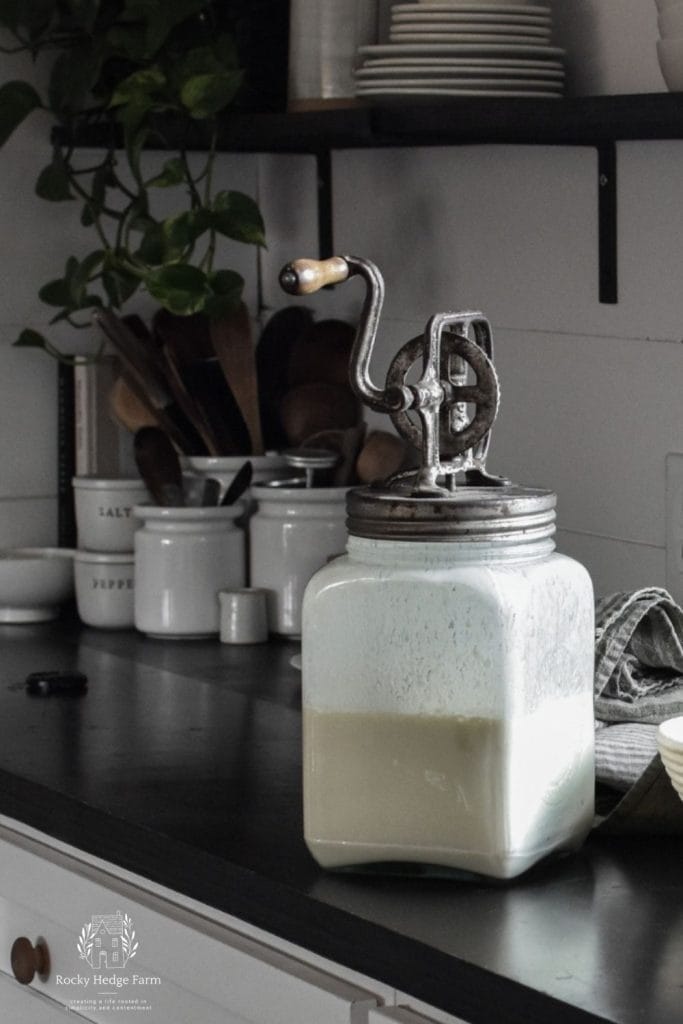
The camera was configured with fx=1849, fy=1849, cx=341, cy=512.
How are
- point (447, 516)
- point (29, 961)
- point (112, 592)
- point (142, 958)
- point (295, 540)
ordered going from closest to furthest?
1. point (447, 516)
2. point (142, 958)
3. point (29, 961)
4. point (295, 540)
5. point (112, 592)

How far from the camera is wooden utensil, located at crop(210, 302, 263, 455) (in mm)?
2244

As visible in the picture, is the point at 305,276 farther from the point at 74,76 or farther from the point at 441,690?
the point at 74,76

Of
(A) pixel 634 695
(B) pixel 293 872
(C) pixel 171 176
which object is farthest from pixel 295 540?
(B) pixel 293 872

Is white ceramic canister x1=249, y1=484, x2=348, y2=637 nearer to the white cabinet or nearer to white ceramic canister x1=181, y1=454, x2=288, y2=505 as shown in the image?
white ceramic canister x1=181, y1=454, x2=288, y2=505

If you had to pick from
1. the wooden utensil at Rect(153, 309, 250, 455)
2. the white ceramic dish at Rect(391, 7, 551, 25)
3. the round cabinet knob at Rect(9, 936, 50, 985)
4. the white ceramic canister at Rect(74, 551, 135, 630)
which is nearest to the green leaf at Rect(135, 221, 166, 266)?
the wooden utensil at Rect(153, 309, 250, 455)

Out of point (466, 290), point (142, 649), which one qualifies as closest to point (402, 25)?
point (466, 290)

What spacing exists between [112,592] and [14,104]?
1.96ft

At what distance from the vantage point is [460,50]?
5.83 ft

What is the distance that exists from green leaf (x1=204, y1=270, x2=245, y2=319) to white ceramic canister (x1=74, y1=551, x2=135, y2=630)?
313mm

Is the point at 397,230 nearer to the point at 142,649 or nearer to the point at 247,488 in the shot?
the point at 247,488

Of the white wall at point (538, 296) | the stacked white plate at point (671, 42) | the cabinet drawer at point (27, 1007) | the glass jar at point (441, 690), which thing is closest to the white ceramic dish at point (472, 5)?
the white wall at point (538, 296)

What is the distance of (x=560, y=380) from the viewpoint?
196cm

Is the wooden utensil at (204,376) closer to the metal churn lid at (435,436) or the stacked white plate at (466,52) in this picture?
the stacked white plate at (466,52)

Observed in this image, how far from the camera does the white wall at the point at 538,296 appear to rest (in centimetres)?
183
